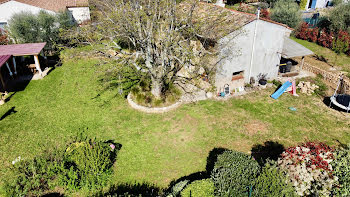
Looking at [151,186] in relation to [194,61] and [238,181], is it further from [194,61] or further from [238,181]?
[194,61]

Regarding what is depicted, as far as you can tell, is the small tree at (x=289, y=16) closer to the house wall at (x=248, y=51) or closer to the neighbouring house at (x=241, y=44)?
the neighbouring house at (x=241, y=44)

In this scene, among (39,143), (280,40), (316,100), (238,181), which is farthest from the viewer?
(280,40)

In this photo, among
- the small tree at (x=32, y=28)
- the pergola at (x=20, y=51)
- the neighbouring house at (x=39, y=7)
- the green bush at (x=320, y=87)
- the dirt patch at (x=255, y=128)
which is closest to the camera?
the dirt patch at (x=255, y=128)

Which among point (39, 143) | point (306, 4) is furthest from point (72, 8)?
point (306, 4)

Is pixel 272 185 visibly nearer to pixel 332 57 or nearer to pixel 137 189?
pixel 137 189

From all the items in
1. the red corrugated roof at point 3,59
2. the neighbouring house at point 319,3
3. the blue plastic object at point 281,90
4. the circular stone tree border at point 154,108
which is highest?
the neighbouring house at point 319,3

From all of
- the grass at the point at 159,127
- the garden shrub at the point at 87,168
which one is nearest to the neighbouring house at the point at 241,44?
the grass at the point at 159,127
